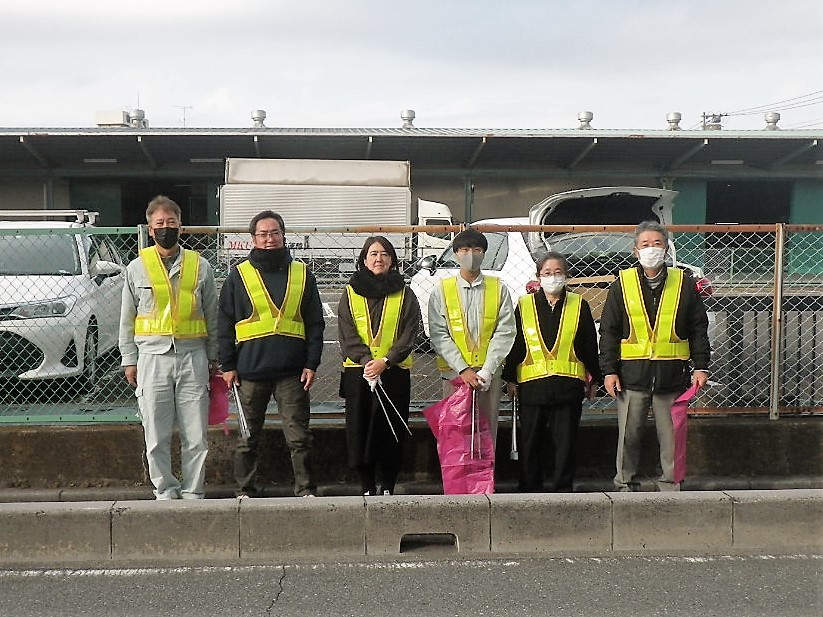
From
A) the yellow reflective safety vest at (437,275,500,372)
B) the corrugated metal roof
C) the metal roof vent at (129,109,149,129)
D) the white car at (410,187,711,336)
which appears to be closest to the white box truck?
the corrugated metal roof

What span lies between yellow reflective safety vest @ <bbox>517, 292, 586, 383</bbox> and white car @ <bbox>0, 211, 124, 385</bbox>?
3.25 meters

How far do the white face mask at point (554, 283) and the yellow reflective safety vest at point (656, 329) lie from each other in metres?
0.42

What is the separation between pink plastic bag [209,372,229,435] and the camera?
560 cm

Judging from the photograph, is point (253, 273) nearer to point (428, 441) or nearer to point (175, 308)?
point (175, 308)

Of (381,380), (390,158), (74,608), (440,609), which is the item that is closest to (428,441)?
(381,380)

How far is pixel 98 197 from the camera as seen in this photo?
24453 mm

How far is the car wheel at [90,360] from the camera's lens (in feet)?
22.1

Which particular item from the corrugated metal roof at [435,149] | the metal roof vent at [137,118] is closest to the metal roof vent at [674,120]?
the corrugated metal roof at [435,149]

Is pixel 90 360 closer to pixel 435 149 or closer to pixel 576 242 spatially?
pixel 576 242

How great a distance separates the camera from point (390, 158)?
926 inches

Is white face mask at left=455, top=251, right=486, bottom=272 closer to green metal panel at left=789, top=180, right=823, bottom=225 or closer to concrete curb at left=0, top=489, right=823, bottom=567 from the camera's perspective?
concrete curb at left=0, top=489, right=823, bottom=567

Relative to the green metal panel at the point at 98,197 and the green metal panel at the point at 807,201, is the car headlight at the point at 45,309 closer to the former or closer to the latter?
the green metal panel at the point at 98,197

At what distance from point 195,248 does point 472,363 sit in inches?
91.9

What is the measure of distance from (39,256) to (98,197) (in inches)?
699
